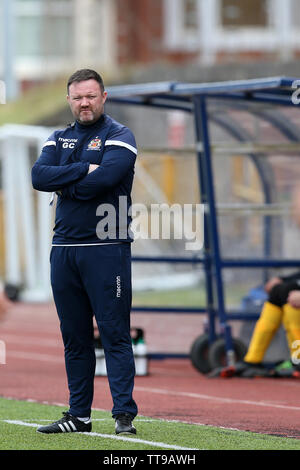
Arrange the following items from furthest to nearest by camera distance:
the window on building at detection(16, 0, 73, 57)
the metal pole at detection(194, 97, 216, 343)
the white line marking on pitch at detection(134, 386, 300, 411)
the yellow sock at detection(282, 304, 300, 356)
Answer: the window on building at detection(16, 0, 73, 57) < the metal pole at detection(194, 97, 216, 343) < the yellow sock at detection(282, 304, 300, 356) < the white line marking on pitch at detection(134, 386, 300, 411)

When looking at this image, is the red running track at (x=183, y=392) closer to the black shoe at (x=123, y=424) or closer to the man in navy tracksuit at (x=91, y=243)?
the black shoe at (x=123, y=424)

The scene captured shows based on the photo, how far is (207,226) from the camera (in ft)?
40.1

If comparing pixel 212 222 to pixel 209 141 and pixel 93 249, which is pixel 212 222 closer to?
pixel 209 141

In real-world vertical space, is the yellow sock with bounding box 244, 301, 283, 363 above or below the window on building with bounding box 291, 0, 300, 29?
below

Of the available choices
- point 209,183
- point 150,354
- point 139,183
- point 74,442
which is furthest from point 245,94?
point 74,442

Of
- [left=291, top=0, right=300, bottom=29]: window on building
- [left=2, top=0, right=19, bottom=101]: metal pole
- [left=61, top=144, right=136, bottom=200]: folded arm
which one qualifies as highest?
[left=291, top=0, right=300, bottom=29]: window on building

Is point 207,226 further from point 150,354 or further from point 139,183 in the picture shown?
point 139,183

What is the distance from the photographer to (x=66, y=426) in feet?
24.3

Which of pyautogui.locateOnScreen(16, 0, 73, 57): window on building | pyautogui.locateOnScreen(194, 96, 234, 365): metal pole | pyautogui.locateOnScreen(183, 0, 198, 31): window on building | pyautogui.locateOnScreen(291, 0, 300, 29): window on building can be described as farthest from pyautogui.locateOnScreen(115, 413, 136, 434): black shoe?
pyautogui.locateOnScreen(183, 0, 198, 31): window on building

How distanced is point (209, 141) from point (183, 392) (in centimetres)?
263

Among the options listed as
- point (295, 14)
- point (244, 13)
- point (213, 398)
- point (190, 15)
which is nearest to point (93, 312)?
point (213, 398)

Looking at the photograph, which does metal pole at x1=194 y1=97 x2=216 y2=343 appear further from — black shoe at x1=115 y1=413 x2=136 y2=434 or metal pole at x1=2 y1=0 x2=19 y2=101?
metal pole at x1=2 y1=0 x2=19 y2=101

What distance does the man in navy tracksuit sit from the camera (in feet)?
23.9

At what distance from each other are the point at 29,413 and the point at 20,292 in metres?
13.6
